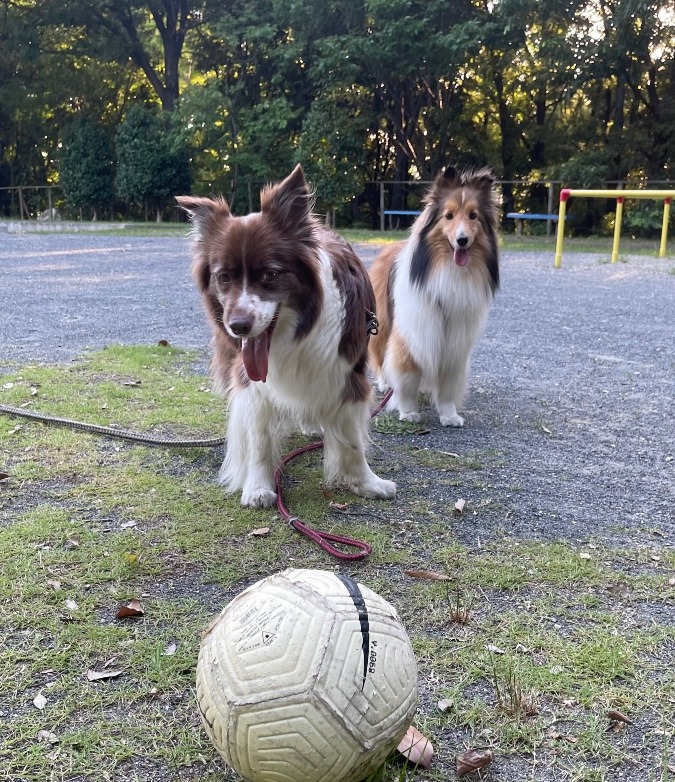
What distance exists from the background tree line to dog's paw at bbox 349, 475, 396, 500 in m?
19.7

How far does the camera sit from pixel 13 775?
186cm

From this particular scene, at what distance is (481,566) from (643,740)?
3.39 ft

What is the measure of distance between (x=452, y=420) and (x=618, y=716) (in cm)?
298

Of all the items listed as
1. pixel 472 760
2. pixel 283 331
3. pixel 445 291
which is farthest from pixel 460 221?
pixel 472 760

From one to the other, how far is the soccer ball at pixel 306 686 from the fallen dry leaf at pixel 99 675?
546 mm

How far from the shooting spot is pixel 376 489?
3684 mm

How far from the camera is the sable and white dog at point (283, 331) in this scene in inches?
123

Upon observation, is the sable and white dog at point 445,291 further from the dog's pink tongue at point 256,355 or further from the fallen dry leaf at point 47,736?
the fallen dry leaf at point 47,736

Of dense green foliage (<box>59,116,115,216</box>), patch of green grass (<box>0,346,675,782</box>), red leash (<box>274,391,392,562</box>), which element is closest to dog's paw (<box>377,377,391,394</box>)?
patch of green grass (<box>0,346,675,782</box>)

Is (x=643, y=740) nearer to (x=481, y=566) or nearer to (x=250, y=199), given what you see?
(x=481, y=566)

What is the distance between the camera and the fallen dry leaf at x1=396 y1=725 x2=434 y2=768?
189 centimetres

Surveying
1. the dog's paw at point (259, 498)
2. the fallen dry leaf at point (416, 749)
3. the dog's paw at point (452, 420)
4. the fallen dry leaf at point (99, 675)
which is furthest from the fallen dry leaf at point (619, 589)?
the dog's paw at point (452, 420)

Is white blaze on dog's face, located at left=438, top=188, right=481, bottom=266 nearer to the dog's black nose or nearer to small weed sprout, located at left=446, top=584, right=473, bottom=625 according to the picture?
the dog's black nose

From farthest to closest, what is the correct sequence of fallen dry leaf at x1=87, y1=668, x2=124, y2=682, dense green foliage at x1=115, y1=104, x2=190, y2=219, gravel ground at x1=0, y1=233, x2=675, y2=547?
dense green foliage at x1=115, y1=104, x2=190, y2=219 → gravel ground at x1=0, y1=233, x2=675, y2=547 → fallen dry leaf at x1=87, y1=668, x2=124, y2=682
